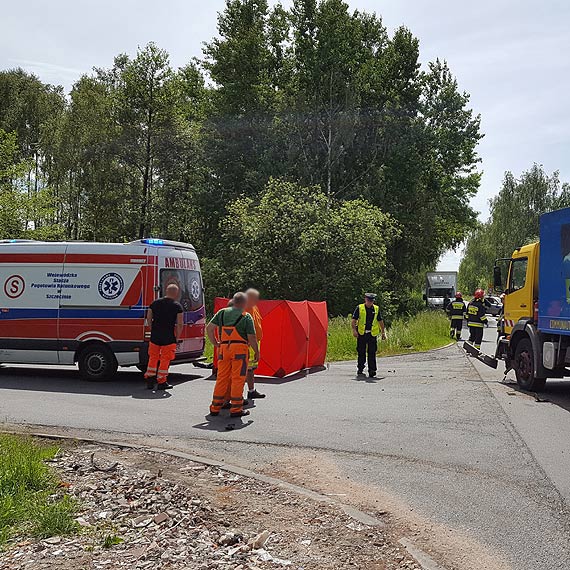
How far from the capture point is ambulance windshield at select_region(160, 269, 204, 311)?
12.7 meters

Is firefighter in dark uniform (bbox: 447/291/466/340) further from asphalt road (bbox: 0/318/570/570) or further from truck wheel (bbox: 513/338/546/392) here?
truck wheel (bbox: 513/338/546/392)

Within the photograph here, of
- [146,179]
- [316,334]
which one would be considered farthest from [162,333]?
[146,179]

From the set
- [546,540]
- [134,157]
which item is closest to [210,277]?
[134,157]

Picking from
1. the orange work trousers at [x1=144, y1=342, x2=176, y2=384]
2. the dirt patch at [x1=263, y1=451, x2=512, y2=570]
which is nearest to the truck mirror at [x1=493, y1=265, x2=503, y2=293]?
the orange work trousers at [x1=144, y1=342, x2=176, y2=384]

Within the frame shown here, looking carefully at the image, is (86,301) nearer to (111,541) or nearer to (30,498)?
(30,498)

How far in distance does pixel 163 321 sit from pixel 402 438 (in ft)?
16.5

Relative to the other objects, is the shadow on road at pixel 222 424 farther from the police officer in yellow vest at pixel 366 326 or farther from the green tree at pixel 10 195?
the green tree at pixel 10 195

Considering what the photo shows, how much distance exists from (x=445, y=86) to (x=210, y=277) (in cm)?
2189

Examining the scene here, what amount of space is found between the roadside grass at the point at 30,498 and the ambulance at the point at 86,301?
19.2 ft

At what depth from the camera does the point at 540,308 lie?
1145 cm

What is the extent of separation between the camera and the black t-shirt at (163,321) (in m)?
11.4

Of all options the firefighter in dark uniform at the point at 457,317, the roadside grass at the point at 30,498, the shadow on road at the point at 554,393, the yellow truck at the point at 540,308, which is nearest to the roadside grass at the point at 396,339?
the firefighter in dark uniform at the point at 457,317

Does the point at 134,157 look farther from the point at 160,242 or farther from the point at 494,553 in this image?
the point at 494,553

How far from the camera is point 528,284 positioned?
12367 millimetres
